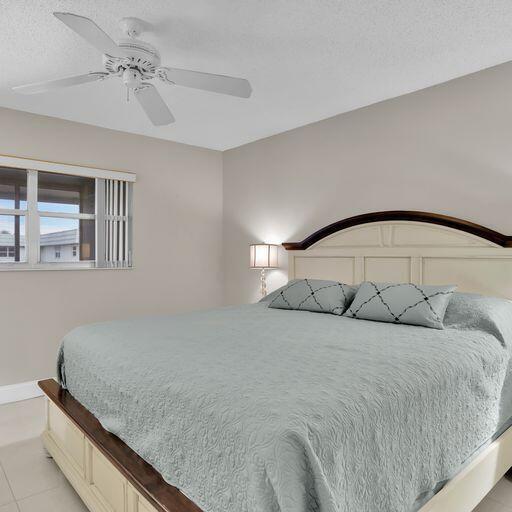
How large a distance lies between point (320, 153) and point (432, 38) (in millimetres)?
1552

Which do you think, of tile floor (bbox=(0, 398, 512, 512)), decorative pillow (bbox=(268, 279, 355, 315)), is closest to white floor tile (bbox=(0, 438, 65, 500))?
tile floor (bbox=(0, 398, 512, 512))

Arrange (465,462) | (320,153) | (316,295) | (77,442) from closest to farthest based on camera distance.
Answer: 1. (465,462)
2. (77,442)
3. (316,295)
4. (320,153)

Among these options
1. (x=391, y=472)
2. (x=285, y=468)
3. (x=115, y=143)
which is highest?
(x=115, y=143)

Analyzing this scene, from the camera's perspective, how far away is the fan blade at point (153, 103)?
231 cm

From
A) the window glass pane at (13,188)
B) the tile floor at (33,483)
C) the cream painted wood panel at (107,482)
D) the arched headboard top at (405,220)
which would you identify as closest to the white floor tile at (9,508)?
the tile floor at (33,483)

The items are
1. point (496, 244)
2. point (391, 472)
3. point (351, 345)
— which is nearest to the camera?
point (391, 472)

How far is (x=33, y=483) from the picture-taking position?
219 cm

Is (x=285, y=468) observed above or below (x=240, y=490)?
above

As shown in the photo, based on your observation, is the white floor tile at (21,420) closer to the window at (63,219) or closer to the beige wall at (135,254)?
the beige wall at (135,254)

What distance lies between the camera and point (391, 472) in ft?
4.20

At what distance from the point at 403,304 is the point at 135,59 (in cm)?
202

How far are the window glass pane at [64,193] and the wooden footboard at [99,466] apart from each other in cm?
184

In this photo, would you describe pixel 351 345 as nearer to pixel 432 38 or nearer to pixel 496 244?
pixel 496 244

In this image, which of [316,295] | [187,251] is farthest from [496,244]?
[187,251]
